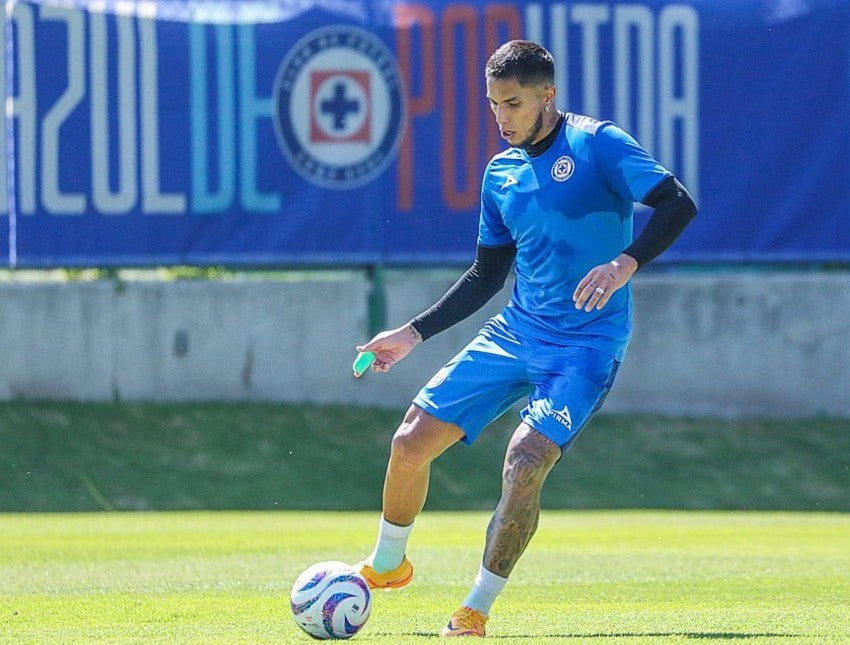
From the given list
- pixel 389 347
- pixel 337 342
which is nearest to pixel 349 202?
pixel 337 342

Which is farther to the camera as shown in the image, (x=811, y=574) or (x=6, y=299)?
(x=6, y=299)

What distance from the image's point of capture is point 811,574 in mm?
9742

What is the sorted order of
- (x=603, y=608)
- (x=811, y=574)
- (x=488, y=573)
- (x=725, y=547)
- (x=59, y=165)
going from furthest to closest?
(x=59, y=165) → (x=725, y=547) → (x=811, y=574) → (x=603, y=608) → (x=488, y=573)

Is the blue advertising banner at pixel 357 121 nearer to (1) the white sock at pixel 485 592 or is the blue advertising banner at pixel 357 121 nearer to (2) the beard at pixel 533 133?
(2) the beard at pixel 533 133

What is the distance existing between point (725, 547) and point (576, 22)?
737cm

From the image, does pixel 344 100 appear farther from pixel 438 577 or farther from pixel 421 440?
pixel 421 440

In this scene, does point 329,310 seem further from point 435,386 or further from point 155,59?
point 435,386

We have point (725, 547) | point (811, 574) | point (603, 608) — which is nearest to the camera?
point (603, 608)

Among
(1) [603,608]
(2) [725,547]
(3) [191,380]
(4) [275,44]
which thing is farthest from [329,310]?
(1) [603,608]

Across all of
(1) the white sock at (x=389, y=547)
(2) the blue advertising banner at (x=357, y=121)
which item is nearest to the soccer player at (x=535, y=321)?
(1) the white sock at (x=389, y=547)

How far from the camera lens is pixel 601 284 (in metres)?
6.64

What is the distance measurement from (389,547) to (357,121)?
415 inches

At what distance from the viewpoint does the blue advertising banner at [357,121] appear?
17.2 meters

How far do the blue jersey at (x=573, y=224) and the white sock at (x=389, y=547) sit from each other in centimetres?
99
